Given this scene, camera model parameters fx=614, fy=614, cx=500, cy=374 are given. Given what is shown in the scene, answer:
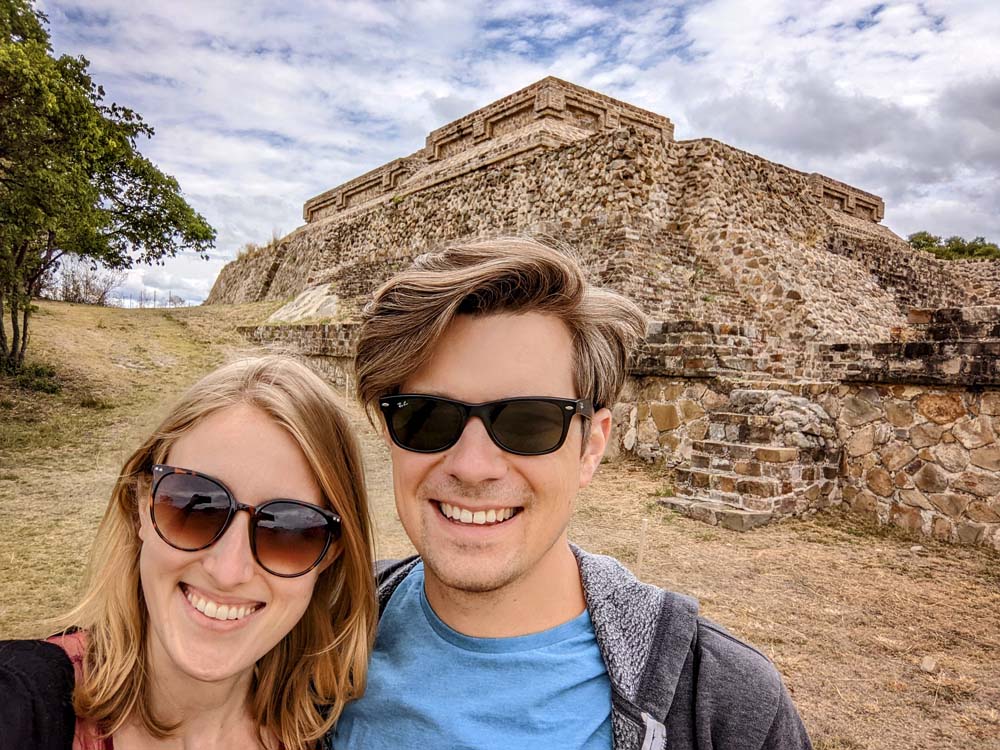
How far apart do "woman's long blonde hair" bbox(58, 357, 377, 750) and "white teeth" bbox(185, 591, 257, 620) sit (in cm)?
18

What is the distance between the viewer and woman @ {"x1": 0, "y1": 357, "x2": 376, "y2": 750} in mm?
1179

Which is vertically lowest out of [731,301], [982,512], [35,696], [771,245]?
[982,512]

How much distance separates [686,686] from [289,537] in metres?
0.82

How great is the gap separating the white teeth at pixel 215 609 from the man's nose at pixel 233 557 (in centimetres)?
4

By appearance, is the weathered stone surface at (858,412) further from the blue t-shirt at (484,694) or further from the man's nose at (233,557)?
the man's nose at (233,557)

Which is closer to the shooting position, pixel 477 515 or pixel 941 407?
pixel 477 515

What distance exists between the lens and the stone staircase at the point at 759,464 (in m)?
5.77

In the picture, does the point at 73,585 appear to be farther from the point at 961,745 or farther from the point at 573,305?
the point at 961,745

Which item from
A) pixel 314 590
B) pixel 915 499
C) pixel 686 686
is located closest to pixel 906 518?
pixel 915 499

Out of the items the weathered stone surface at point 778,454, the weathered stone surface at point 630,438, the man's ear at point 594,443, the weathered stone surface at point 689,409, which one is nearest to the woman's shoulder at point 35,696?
the man's ear at point 594,443

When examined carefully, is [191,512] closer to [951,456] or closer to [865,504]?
[951,456]

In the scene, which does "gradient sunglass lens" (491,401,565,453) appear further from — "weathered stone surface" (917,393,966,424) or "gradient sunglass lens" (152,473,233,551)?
"weathered stone surface" (917,393,966,424)

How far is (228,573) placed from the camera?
1.20 meters

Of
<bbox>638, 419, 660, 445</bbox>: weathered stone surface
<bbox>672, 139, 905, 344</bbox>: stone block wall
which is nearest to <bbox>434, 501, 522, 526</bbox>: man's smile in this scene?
<bbox>638, 419, 660, 445</bbox>: weathered stone surface
